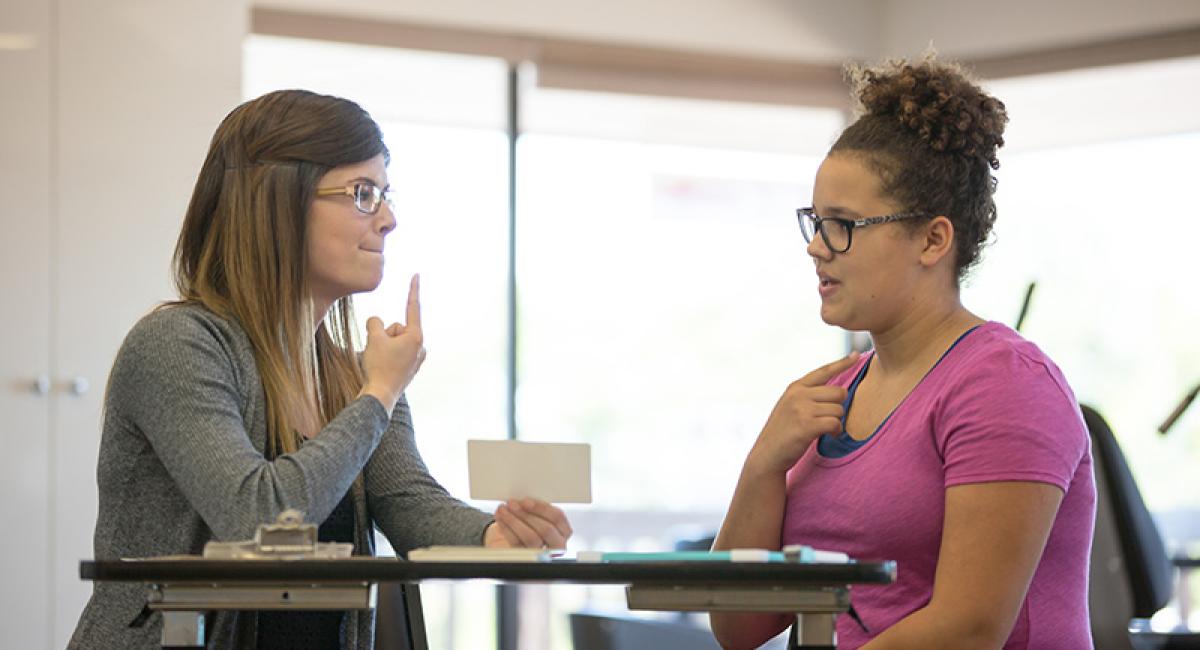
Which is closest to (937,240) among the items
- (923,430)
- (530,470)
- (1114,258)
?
(923,430)

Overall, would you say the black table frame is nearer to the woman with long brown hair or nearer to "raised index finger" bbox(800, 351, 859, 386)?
the woman with long brown hair

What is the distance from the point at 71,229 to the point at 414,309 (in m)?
2.18

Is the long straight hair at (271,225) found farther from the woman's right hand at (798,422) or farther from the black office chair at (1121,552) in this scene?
the black office chair at (1121,552)

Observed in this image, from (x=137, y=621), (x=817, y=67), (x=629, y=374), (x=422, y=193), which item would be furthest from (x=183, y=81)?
(x=137, y=621)

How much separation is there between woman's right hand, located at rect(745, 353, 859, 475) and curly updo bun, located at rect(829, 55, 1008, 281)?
22cm

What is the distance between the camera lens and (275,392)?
171 cm

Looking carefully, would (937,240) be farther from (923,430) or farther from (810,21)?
(810,21)

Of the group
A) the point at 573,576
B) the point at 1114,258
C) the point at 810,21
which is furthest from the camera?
the point at 1114,258

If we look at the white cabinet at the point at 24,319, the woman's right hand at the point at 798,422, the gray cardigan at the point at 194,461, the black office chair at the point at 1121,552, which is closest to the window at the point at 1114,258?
the black office chair at the point at 1121,552

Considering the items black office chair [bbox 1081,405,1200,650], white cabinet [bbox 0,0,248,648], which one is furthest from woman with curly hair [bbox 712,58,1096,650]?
white cabinet [bbox 0,0,248,648]

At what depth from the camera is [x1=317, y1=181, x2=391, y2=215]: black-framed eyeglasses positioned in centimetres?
182

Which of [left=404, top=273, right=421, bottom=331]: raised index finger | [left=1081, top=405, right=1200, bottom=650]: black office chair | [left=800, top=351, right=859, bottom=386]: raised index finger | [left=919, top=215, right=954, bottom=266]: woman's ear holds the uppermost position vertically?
[left=919, top=215, right=954, bottom=266]: woman's ear

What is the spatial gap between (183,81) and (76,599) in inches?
51.5

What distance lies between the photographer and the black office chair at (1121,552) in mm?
2682
